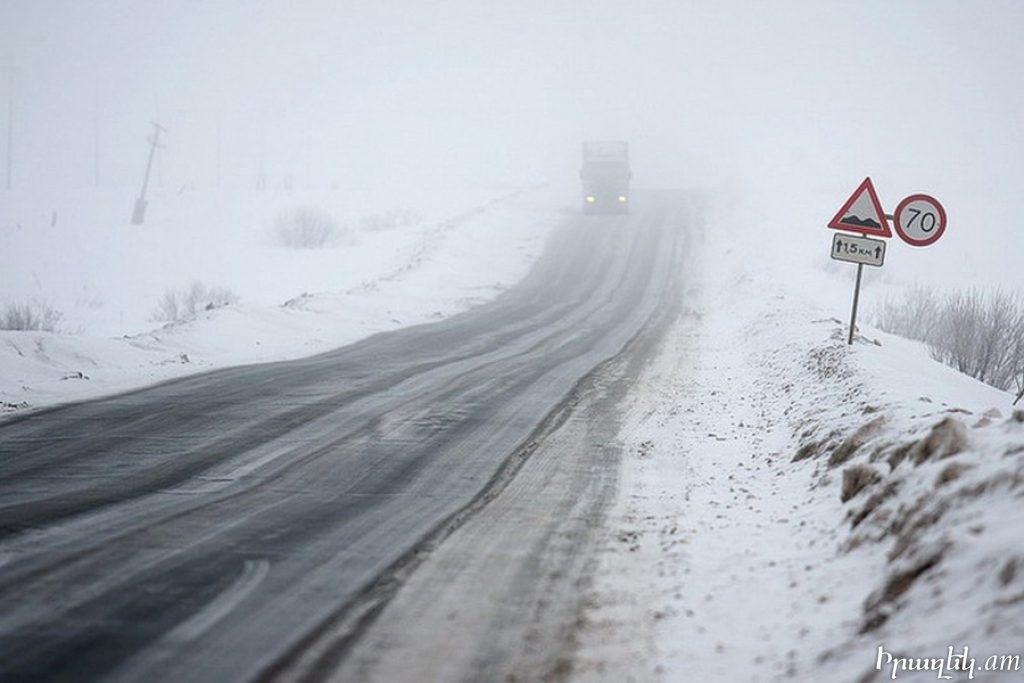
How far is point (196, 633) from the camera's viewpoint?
14.3 ft

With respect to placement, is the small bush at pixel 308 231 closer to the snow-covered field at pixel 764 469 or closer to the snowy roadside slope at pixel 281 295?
the snowy roadside slope at pixel 281 295

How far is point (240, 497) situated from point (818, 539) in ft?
15.0

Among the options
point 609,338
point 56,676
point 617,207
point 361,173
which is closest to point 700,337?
point 609,338

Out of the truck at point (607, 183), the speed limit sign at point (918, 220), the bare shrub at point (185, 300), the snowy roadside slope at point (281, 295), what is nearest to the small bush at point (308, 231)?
the snowy roadside slope at point (281, 295)

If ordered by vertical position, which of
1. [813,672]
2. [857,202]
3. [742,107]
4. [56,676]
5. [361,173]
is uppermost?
[742,107]

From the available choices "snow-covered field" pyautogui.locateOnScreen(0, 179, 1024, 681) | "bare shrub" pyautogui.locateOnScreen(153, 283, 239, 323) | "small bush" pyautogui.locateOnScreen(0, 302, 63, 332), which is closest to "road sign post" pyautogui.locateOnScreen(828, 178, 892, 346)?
"snow-covered field" pyautogui.locateOnScreen(0, 179, 1024, 681)

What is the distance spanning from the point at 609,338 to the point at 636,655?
41.9 feet

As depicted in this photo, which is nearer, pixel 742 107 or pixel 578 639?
pixel 578 639

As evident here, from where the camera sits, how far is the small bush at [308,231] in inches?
1554

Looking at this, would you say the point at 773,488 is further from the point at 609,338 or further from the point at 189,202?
the point at 189,202

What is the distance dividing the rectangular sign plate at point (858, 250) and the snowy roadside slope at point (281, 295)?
9.16 metres

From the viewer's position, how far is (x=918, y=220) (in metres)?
10.6

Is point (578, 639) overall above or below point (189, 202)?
below

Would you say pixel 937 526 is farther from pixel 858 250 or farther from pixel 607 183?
pixel 607 183
